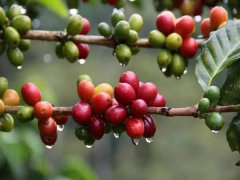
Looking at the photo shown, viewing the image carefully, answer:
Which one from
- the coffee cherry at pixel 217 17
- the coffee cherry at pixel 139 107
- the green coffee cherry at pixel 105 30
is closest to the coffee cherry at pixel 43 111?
the coffee cherry at pixel 139 107

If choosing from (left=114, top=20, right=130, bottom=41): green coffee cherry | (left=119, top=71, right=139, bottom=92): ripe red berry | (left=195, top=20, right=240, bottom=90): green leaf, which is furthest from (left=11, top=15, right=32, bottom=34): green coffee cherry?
(left=195, top=20, right=240, bottom=90): green leaf

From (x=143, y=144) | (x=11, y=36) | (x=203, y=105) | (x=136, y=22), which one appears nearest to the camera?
(x=203, y=105)

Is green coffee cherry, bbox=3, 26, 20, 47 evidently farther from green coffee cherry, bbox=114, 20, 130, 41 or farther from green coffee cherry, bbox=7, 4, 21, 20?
green coffee cherry, bbox=114, 20, 130, 41

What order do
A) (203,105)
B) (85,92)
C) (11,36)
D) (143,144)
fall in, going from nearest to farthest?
(203,105)
(85,92)
(11,36)
(143,144)

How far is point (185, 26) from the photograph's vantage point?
1.83 meters

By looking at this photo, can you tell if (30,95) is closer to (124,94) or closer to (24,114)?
(24,114)

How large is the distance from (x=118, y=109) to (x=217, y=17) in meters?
0.47

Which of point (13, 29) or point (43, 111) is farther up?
point (13, 29)

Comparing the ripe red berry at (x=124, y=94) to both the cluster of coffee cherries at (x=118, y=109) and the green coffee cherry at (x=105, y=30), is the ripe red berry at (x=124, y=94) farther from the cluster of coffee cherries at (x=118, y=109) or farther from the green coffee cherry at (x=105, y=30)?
the green coffee cherry at (x=105, y=30)

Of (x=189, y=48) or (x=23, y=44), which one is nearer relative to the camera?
(x=189, y=48)

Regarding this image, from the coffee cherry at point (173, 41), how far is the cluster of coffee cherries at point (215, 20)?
0.11 m

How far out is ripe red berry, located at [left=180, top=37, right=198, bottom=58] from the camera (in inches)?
71.9

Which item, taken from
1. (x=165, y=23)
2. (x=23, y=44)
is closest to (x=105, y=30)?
(x=165, y=23)

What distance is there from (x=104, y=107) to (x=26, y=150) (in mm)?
2489
